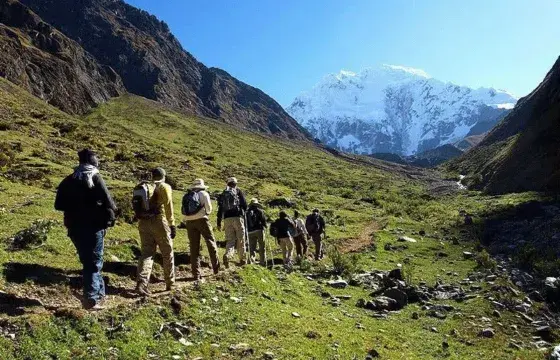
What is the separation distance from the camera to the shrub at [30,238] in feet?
43.5

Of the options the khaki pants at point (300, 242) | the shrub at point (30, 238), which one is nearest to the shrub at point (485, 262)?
the khaki pants at point (300, 242)

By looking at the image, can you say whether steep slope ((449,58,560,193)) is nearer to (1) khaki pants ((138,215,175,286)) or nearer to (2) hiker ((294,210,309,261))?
(2) hiker ((294,210,309,261))

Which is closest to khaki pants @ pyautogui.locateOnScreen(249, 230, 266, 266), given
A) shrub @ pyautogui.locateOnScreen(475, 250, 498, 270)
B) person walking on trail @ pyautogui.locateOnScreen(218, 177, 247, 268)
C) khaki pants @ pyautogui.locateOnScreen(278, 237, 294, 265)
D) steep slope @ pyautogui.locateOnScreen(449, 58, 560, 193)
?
person walking on trail @ pyautogui.locateOnScreen(218, 177, 247, 268)

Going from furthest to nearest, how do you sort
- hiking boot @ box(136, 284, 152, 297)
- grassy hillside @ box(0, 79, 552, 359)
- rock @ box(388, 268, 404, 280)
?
1. rock @ box(388, 268, 404, 280)
2. hiking boot @ box(136, 284, 152, 297)
3. grassy hillside @ box(0, 79, 552, 359)

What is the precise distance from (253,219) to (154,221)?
7.13 metres

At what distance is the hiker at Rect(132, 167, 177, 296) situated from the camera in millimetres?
11094

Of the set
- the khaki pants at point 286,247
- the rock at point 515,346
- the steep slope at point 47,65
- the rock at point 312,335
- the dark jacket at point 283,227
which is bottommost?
the rock at point 515,346

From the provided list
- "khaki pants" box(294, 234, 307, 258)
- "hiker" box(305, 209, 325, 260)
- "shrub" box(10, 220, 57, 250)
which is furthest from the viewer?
"hiker" box(305, 209, 325, 260)

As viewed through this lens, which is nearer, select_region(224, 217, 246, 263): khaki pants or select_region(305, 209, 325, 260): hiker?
select_region(224, 217, 246, 263): khaki pants

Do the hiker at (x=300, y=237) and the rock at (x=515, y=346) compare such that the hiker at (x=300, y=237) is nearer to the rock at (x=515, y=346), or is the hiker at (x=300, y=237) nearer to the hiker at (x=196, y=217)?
the hiker at (x=196, y=217)

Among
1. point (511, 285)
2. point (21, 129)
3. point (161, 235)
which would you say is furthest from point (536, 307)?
point (21, 129)

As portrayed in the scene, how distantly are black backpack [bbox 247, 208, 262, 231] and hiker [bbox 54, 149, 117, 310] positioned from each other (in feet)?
28.7

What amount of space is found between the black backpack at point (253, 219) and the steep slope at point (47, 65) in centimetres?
9823

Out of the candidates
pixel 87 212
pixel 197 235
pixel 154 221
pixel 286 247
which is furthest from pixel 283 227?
pixel 87 212
